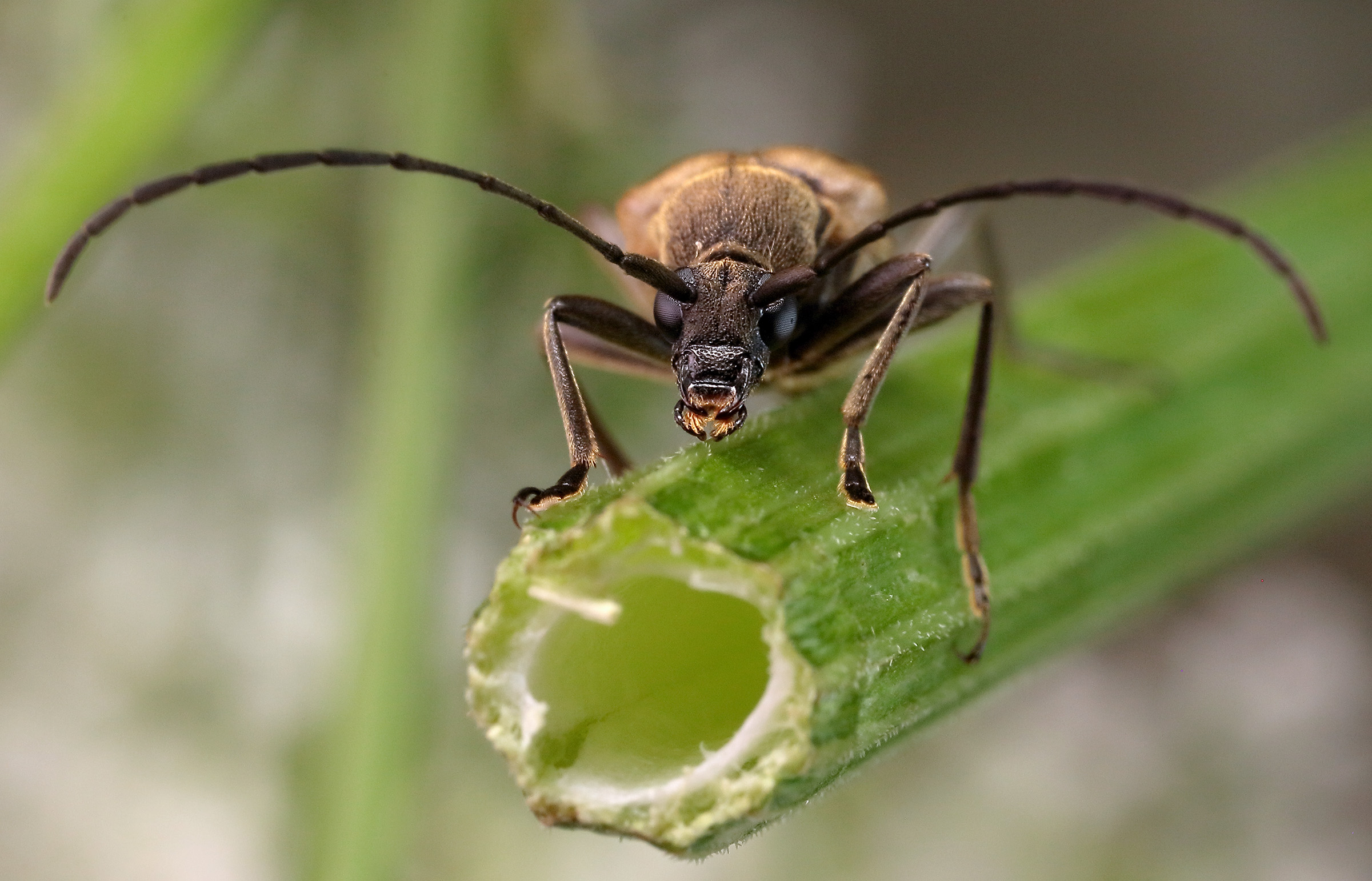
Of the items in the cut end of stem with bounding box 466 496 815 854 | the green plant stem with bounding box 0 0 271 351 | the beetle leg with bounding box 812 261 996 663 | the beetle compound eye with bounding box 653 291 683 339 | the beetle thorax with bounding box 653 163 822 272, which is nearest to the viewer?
the cut end of stem with bounding box 466 496 815 854

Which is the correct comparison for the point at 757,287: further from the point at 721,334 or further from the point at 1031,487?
the point at 1031,487

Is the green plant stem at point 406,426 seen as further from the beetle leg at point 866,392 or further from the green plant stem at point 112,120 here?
the beetle leg at point 866,392

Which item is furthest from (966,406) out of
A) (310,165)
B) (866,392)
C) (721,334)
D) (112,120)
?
(112,120)

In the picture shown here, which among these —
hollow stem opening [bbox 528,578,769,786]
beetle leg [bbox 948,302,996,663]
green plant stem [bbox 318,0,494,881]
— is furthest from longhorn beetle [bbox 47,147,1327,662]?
green plant stem [bbox 318,0,494,881]

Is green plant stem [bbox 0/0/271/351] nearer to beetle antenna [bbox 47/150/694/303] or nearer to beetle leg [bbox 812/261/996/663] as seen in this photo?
beetle antenna [bbox 47/150/694/303]

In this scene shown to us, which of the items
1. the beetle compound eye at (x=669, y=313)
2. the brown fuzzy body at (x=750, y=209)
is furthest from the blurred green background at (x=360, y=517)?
the beetle compound eye at (x=669, y=313)

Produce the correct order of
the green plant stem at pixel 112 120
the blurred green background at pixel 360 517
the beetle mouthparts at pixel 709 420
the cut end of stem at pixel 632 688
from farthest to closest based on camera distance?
the blurred green background at pixel 360 517, the green plant stem at pixel 112 120, the beetle mouthparts at pixel 709 420, the cut end of stem at pixel 632 688
